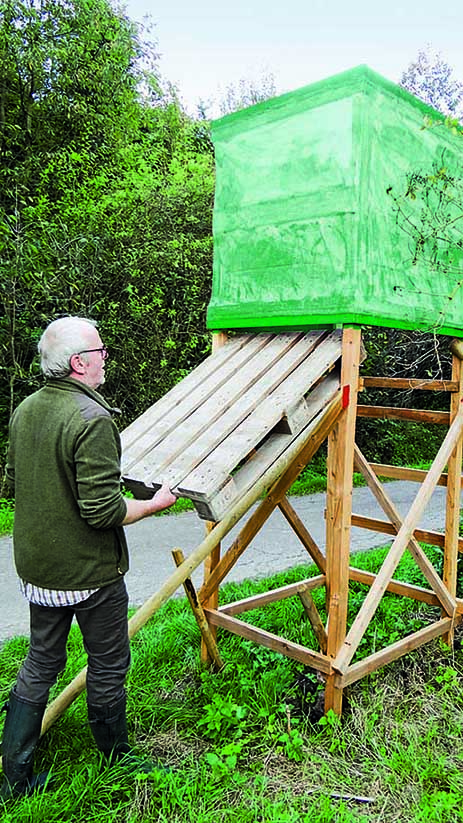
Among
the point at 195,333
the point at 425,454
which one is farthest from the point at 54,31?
the point at 425,454

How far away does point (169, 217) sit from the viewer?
8062 millimetres

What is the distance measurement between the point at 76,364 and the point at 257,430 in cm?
80

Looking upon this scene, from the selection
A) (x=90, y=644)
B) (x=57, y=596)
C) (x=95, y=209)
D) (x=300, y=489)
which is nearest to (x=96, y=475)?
(x=57, y=596)

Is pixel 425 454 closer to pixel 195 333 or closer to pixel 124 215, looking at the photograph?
pixel 195 333

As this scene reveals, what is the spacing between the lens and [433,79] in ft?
47.4

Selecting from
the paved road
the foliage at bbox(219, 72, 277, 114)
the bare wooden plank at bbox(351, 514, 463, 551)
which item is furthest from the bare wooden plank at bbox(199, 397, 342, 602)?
the foliage at bbox(219, 72, 277, 114)

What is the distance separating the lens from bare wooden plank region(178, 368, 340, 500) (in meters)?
2.55

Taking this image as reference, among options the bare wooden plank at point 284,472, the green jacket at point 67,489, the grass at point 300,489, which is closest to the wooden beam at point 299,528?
the bare wooden plank at point 284,472

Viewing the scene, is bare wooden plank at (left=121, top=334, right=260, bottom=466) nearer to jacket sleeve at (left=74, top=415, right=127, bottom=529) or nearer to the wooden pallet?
the wooden pallet

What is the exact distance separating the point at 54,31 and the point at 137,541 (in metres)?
5.82

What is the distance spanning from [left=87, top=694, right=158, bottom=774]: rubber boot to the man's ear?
4.45 feet

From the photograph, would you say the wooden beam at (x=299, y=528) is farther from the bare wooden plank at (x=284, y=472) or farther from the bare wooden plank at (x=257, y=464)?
the bare wooden plank at (x=257, y=464)

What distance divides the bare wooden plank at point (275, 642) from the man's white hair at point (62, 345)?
5.75 feet

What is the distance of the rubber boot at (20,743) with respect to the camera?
250 centimetres
